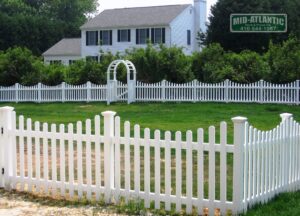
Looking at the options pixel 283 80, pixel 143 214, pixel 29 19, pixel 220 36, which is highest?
pixel 29 19

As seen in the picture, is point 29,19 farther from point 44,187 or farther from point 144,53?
point 44,187

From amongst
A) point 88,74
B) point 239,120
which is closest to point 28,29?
point 88,74

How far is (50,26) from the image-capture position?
229 feet

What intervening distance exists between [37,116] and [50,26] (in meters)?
50.4

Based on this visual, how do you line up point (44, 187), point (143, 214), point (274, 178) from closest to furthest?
point (143, 214) → point (274, 178) → point (44, 187)

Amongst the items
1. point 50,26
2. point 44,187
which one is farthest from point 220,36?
point 44,187

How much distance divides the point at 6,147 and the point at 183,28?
133ft

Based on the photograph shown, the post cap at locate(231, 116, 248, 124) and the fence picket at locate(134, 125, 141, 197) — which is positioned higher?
the post cap at locate(231, 116, 248, 124)

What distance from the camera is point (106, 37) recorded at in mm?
49188

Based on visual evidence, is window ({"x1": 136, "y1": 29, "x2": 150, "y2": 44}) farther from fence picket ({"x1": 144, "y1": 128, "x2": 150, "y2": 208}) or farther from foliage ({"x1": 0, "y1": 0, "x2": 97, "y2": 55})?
fence picket ({"x1": 144, "y1": 128, "x2": 150, "y2": 208})

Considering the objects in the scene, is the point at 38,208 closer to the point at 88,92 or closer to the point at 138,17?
the point at 88,92

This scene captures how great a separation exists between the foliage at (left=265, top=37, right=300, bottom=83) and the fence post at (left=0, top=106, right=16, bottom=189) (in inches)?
745

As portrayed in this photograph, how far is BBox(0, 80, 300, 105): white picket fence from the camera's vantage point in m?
24.6

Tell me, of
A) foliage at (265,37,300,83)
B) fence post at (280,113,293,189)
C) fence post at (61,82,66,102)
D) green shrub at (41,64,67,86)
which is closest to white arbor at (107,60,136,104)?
fence post at (61,82,66,102)
